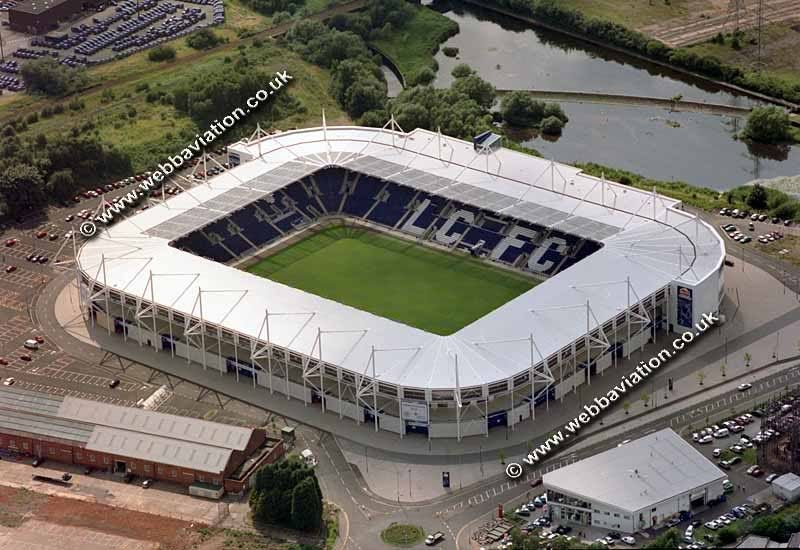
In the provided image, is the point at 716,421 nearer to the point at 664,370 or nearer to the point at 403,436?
the point at 664,370

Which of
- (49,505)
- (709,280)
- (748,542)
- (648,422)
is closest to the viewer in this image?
(748,542)

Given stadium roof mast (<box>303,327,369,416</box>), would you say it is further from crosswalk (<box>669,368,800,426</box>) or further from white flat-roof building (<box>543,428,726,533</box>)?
crosswalk (<box>669,368,800,426</box>)

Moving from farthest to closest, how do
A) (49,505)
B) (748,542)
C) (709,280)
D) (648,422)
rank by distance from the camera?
(709,280)
(648,422)
(49,505)
(748,542)

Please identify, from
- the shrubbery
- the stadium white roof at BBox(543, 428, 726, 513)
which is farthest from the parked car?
the stadium white roof at BBox(543, 428, 726, 513)

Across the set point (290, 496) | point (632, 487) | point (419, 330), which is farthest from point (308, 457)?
point (632, 487)

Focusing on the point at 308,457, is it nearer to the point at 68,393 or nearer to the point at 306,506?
the point at 306,506

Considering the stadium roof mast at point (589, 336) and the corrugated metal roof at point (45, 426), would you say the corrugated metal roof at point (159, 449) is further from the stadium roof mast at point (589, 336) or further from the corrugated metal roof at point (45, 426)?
the stadium roof mast at point (589, 336)

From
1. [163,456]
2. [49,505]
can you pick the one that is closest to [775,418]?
[163,456]
